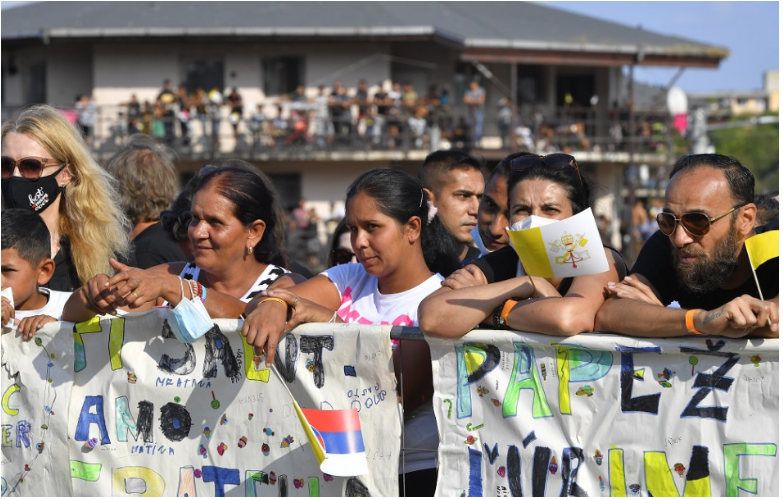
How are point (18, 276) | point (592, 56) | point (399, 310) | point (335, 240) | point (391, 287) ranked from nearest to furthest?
point (399, 310)
point (391, 287)
point (18, 276)
point (335, 240)
point (592, 56)

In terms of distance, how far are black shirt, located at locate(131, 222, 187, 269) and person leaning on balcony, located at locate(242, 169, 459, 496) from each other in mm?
1555

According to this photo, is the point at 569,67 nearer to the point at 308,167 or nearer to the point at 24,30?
the point at 308,167

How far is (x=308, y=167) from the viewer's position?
96.6 feet

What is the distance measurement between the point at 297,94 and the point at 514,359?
2622 centimetres

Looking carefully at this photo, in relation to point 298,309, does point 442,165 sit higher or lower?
higher

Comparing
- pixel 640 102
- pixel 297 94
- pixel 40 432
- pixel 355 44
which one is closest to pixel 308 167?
pixel 297 94

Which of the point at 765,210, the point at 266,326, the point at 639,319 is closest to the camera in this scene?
the point at 639,319

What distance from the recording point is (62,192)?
16.5 feet

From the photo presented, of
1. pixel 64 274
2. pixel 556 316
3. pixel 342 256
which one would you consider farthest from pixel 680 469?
pixel 64 274

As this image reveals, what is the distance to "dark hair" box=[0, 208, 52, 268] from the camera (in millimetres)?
4480

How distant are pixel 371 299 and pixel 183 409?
3.14 feet

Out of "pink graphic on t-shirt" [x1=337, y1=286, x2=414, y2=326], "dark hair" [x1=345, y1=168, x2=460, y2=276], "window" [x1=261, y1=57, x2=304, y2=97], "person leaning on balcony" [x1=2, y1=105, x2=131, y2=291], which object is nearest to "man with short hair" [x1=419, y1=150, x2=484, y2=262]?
"dark hair" [x1=345, y1=168, x2=460, y2=276]

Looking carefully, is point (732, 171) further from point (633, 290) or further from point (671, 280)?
point (633, 290)

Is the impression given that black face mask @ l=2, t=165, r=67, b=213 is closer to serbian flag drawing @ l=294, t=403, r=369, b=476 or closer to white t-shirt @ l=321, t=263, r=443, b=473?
white t-shirt @ l=321, t=263, r=443, b=473
